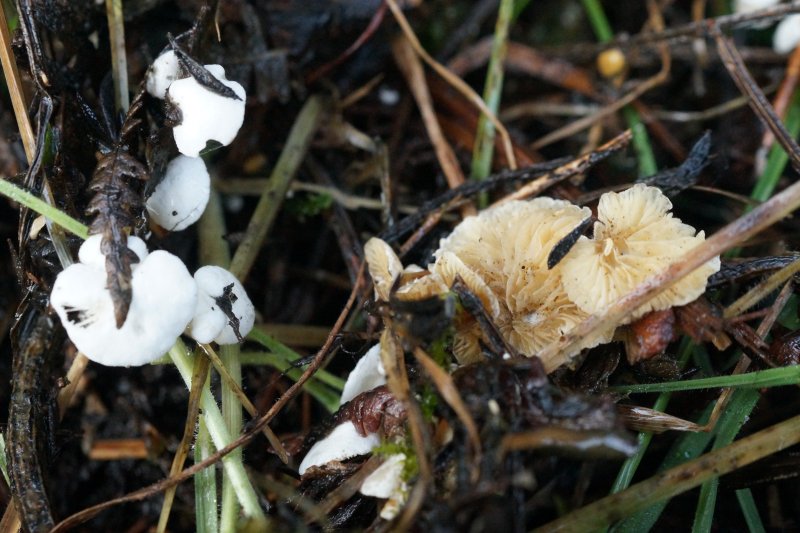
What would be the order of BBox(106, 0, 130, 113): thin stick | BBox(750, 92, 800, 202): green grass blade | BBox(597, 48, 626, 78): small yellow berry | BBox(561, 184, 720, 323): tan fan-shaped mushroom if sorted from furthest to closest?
BBox(597, 48, 626, 78): small yellow berry
BBox(750, 92, 800, 202): green grass blade
BBox(106, 0, 130, 113): thin stick
BBox(561, 184, 720, 323): tan fan-shaped mushroom

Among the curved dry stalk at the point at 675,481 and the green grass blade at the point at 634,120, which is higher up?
the green grass blade at the point at 634,120

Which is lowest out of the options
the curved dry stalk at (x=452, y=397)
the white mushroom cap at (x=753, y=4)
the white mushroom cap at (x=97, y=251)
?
the curved dry stalk at (x=452, y=397)

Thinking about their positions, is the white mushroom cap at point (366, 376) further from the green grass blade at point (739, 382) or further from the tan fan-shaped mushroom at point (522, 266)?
the green grass blade at point (739, 382)

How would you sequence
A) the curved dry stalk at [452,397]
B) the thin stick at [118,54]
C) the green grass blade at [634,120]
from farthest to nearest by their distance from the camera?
1. the green grass blade at [634,120]
2. the thin stick at [118,54]
3. the curved dry stalk at [452,397]

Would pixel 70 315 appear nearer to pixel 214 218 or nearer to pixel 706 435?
pixel 214 218

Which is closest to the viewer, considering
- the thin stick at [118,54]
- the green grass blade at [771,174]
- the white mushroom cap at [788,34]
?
the thin stick at [118,54]

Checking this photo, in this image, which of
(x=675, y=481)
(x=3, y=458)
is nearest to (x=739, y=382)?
(x=675, y=481)

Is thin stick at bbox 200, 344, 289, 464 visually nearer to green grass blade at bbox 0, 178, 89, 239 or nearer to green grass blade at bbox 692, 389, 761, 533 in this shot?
green grass blade at bbox 0, 178, 89, 239

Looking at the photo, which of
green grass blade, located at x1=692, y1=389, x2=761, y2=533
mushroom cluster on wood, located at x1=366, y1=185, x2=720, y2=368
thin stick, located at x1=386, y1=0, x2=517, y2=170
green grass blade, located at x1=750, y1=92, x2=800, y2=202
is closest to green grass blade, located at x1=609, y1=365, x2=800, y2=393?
green grass blade, located at x1=692, y1=389, x2=761, y2=533

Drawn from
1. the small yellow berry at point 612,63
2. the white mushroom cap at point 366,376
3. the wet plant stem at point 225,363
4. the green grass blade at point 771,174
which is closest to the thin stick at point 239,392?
the wet plant stem at point 225,363
